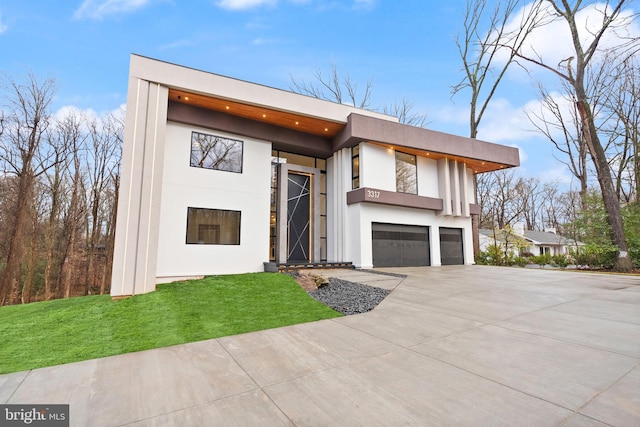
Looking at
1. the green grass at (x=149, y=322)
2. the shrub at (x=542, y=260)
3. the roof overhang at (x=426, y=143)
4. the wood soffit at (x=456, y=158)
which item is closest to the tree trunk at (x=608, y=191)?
the roof overhang at (x=426, y=143)

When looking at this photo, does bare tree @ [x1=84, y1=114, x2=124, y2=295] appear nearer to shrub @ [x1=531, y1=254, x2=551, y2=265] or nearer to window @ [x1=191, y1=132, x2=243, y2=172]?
window @ [x1=191, y1=132, x2=243, y2=172]

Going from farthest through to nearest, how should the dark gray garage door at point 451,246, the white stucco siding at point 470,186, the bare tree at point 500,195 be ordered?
the bare tree at point 500,195
the white stucco siding at point 470,186
the dark gray garage door at point 451,246

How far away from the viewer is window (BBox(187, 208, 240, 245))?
9203 mm

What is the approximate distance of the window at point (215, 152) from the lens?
969cm

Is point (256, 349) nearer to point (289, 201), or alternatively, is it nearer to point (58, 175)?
point (289, 201)

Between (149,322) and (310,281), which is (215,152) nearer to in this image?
(310,281)

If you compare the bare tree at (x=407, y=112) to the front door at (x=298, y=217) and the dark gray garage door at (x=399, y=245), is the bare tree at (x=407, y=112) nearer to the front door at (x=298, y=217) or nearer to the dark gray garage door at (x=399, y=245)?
the dark gray garage door at (x=399, y=245)

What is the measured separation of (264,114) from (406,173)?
7176 millimetres

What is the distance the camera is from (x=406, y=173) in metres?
13.1

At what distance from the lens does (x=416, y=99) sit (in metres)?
22.3

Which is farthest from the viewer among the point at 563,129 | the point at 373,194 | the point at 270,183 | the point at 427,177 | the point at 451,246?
the point at 563,129

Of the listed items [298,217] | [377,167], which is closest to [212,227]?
[298,217]

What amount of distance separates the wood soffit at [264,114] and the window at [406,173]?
3.45 m

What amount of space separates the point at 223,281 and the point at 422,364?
6.56 m
